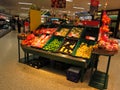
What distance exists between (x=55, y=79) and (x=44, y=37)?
1534mm

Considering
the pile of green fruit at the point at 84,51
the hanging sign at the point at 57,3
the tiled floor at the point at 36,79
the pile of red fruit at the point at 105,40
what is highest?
the hanging sign at the point at 57,3

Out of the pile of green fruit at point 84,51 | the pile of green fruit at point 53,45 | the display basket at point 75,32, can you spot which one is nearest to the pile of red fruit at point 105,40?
the pile of green fruit at point 84,51

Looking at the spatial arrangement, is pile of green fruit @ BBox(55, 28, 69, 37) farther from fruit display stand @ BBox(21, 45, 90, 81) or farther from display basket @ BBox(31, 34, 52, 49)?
fruit display stand @ BBox(21, 45, 90, 81)

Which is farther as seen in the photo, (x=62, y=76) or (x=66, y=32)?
(x=66, y=32)

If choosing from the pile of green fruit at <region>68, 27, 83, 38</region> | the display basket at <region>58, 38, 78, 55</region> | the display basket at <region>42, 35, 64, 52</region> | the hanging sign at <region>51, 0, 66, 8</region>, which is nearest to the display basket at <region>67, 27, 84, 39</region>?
the pile of green fruit at <region>68, 27, 83, 38</region>

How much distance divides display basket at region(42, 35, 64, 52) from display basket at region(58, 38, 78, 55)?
4.9 inches

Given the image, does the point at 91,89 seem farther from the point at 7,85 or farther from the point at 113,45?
the point at 7,85

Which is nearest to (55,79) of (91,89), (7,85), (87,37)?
(91,89)

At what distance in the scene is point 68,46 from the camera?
13.1ft

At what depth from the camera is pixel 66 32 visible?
4.40m

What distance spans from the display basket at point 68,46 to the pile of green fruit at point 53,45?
16 centimetres

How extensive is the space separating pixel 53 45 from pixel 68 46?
476mm

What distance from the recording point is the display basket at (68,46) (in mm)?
3836

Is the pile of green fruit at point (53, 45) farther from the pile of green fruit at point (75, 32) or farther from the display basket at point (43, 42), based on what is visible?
the pile of green fruit at point (75, 32)
